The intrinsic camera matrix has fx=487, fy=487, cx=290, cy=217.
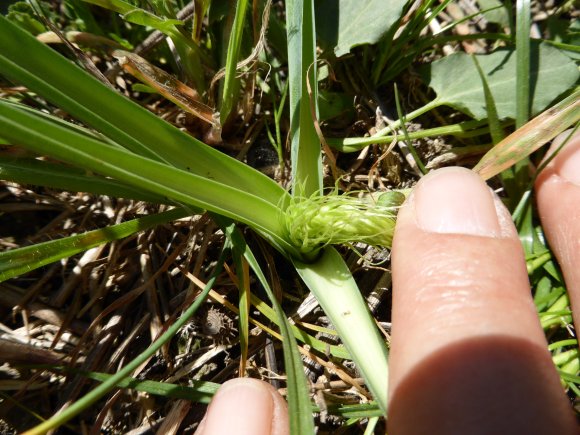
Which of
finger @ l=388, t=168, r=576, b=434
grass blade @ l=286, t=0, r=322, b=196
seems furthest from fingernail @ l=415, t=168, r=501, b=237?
grass blade @ l=286, t=0, r=322, b=196

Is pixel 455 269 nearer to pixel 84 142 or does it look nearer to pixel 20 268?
pixel 84 142

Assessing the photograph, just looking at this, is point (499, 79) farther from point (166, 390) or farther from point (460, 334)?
point (166, 390)

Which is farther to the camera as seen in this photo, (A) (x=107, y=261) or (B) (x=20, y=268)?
(A) (x=107, y=261)

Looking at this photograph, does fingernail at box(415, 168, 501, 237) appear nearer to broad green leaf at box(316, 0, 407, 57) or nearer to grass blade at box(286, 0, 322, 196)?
grass blade at box(286, 0, 322, 196)

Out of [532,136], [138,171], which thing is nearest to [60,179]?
[138,171]

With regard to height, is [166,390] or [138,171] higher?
[138,171]

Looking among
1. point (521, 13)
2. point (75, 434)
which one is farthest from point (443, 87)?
point (75, 434)
